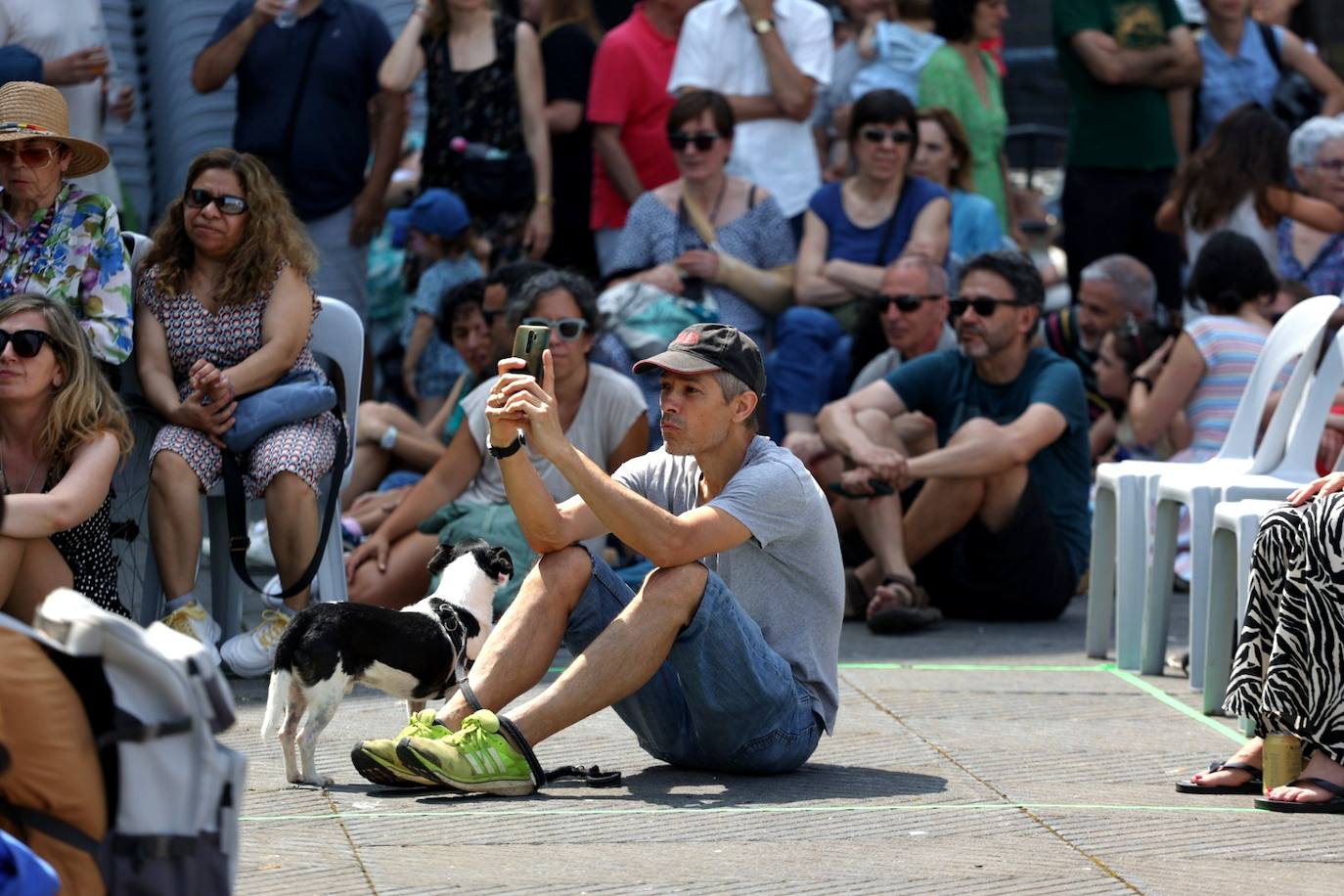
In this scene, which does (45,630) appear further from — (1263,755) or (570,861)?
(1263,755)

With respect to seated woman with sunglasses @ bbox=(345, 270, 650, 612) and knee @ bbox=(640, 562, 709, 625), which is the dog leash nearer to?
knee @ bbox=(640, 562, 709, 625)

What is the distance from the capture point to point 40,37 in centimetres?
767

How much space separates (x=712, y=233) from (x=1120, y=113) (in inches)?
89.1

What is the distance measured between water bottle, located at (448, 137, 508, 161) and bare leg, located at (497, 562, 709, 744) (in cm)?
448

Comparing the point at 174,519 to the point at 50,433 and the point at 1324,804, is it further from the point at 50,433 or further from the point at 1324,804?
the point at 1324,804

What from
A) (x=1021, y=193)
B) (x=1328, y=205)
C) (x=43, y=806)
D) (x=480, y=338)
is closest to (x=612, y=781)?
(x=43, y=806)

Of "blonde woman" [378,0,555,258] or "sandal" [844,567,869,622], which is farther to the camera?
"blonde woman" [378,0,555,258]

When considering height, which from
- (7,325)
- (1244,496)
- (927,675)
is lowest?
(927,675)

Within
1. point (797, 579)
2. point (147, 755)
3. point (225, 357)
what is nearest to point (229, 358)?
point (225, 357)

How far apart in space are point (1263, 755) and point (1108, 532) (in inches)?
85.2

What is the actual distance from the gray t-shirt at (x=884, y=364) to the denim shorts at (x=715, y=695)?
3.30 meters

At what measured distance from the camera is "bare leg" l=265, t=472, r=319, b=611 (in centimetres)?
592

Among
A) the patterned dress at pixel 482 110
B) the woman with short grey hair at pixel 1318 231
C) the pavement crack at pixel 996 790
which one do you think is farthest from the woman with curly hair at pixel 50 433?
the woman with short grey hair at pixel 1318 231

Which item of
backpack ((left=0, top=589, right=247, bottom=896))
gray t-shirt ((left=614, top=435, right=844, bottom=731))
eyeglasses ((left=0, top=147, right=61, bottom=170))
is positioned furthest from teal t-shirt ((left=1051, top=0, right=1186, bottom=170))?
backpack ((left=0, top=589, right=247, bottom=896))
